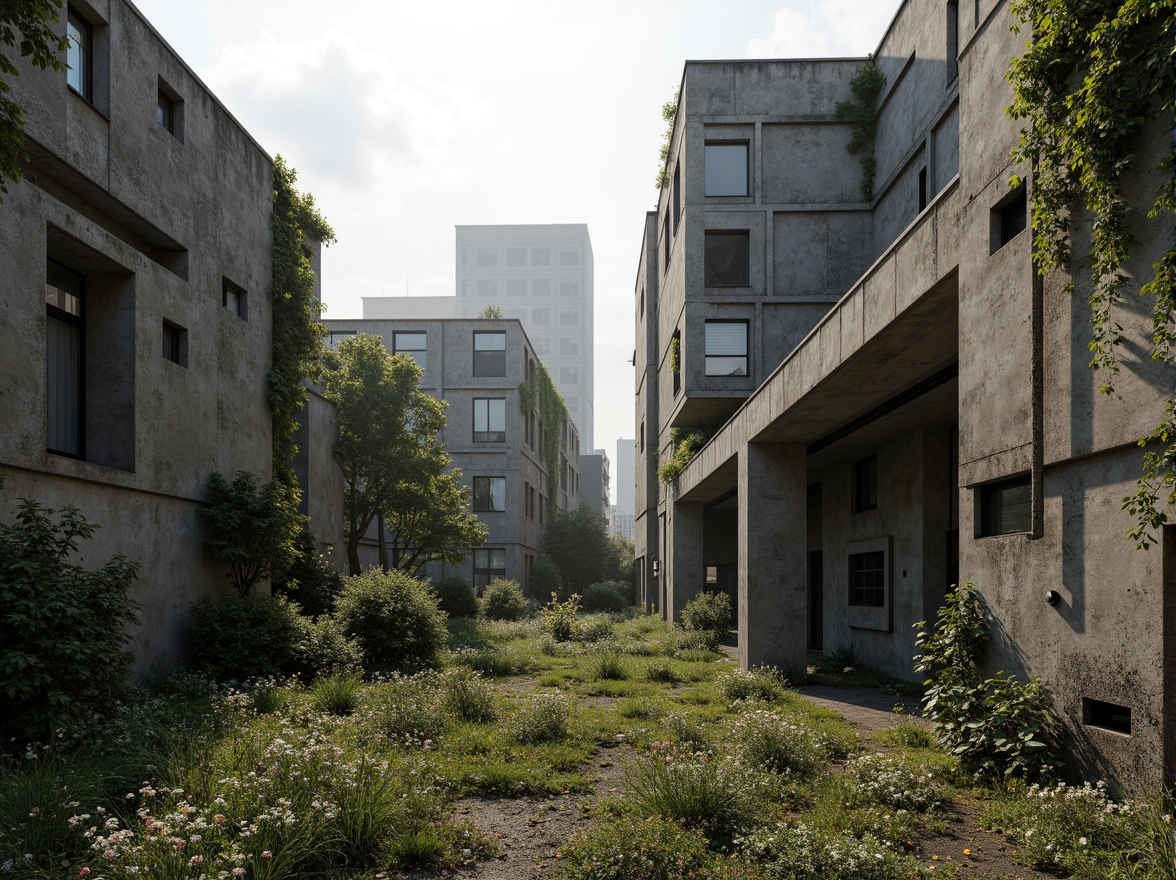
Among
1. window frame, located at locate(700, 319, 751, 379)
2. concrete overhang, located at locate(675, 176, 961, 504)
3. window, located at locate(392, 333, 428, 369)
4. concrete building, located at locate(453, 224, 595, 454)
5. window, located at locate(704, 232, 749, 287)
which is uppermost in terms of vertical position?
concrete building, located at locate(453, 224, 595, 454)

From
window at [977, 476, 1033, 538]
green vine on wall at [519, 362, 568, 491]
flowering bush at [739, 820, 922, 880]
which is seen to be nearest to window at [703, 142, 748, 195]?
window at [977, 476, 1033, 538]

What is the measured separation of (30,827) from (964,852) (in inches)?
244

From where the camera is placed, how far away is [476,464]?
3994 centimetres

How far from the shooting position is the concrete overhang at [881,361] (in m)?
8.41

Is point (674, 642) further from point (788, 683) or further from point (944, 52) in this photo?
point (944, 52)

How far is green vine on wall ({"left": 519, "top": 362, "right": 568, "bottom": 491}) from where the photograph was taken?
Answer: 4225 centimetres

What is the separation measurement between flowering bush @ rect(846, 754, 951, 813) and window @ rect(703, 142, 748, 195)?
1667cm

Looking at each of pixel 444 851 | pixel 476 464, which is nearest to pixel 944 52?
pixel 444 851

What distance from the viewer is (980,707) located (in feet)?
23.8

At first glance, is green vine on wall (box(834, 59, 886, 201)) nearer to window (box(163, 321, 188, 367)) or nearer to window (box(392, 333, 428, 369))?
window (box(163, 321, 188, 367))

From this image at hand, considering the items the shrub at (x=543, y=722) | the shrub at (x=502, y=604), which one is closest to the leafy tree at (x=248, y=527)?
the shrub at (x=543, y=722)

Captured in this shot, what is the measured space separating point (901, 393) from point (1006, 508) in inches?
187

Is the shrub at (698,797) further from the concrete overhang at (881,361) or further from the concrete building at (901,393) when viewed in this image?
the concrete overhang at (881,361)

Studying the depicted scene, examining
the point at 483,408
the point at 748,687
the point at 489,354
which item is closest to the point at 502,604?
the point at 483,408
